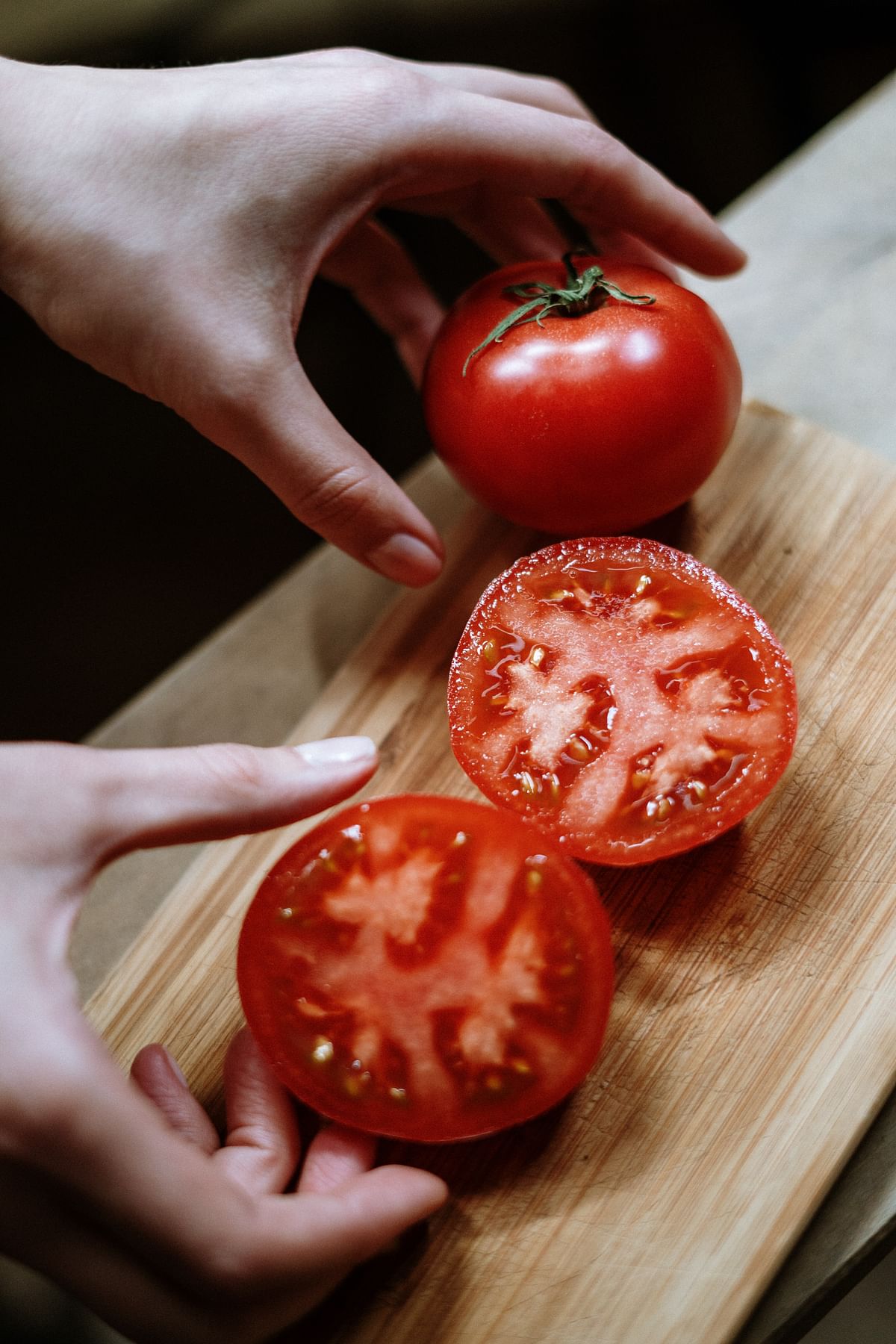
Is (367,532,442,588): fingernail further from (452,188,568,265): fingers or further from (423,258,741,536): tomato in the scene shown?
(452,188,568,265): fingers

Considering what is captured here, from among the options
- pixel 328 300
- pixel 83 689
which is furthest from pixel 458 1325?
pixel 328 300

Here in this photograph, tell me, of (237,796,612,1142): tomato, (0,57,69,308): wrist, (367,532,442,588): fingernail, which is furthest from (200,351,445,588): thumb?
(237,796,612,1142): tomato

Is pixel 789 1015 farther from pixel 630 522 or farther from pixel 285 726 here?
pixel 285 726

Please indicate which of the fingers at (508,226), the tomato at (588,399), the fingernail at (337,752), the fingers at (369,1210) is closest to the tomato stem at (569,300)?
A: the tomato at (588,399)

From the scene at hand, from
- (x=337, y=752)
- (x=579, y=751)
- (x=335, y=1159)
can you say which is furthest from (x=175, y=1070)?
(x=579, y=751)

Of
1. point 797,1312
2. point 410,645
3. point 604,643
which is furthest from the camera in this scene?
point 410,645

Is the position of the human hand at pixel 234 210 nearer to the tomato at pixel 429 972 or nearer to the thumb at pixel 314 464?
the thumb at pixel 314 464

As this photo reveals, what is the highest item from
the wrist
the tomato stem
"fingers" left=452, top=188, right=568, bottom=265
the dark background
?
the wrist

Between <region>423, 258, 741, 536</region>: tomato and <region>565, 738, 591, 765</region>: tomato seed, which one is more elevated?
<region>423, 258, 741, 536</region>: tomato
